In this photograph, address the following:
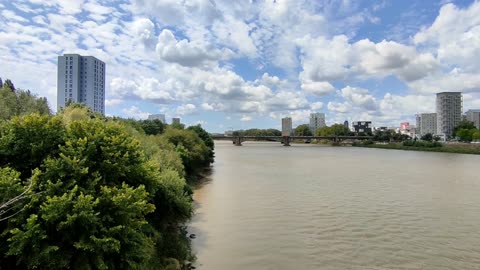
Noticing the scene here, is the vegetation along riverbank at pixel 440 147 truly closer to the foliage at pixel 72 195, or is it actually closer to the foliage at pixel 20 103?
the foliage at pixel 20 103

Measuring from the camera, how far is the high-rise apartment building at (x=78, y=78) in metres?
54.3

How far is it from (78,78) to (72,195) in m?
52.5

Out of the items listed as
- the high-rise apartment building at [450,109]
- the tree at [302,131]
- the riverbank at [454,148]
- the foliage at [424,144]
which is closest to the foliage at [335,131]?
the tree at [302,131]

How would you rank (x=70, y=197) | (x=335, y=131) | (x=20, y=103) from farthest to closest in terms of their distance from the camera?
(x=335, y=131)
(x=20, y=103)
(x=70, y=197)

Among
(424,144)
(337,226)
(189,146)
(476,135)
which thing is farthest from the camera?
(476,135)

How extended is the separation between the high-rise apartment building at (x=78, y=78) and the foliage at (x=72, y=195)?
47.3 m

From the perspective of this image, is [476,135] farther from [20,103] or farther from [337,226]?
[20,103]

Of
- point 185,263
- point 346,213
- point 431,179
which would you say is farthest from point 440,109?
point 185,263

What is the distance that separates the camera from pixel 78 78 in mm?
54688

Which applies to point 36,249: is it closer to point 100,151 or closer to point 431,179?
point 100,151

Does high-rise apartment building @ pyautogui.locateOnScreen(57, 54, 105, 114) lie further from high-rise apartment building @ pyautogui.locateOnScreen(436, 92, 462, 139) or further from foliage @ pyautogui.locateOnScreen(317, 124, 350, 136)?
high-rise apartment building @ pyautogui.locateOnScreen(436, 92, 462, 139)

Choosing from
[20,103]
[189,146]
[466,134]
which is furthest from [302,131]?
[20,103]

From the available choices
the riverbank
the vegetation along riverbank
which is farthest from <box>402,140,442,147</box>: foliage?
the riverbank

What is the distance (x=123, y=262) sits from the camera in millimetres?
7789
